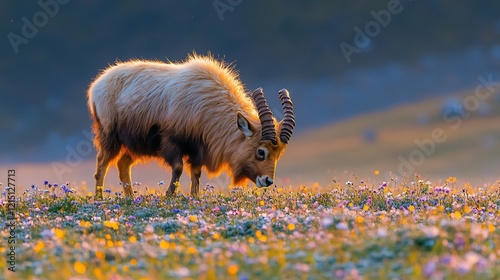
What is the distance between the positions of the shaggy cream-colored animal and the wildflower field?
859mm

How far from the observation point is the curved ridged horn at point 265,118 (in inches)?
620

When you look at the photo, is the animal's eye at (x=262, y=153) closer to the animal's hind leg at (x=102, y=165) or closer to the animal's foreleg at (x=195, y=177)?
the animal's foreleg at (x=195, y=177)

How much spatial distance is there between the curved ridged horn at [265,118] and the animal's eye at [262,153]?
0.81ft

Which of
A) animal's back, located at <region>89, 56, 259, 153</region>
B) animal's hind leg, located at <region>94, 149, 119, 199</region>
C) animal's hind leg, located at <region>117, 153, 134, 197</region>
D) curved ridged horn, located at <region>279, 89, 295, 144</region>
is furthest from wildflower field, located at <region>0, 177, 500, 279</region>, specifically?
animal's hind leg, located at <region>117, 153, 134, 197</region>

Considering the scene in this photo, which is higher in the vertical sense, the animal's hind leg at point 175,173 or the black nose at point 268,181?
the animal's hind leg at point 175,173

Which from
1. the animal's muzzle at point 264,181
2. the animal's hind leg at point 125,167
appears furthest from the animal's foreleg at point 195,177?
the animal's hind leg at point 125,167

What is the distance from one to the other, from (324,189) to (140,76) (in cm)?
545

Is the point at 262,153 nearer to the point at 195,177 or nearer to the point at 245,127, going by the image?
the point at 245,127

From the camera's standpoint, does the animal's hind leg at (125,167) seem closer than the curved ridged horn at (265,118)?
No

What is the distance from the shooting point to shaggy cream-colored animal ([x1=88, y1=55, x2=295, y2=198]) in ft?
52.9

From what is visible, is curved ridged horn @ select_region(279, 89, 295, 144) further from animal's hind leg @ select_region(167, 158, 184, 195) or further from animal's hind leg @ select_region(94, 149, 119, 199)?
animal's hind leg @ select_region(94, 149, 119, 199)

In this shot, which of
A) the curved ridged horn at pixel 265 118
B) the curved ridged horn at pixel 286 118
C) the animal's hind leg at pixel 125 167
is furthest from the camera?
the animal's hind leg at pixel 125 167

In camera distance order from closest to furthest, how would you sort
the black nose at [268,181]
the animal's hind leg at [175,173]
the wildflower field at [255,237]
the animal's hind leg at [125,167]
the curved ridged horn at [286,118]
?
the wildflower field at [255,237] → the black nose at [268,181] → the curved ridged horn at [286,118] → the animal's hind leg at [175,173] → the animal's hind leg at [125,167]

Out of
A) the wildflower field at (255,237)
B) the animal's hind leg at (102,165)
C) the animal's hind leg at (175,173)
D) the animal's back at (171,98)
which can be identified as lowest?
the wildflower field at (255,237)
